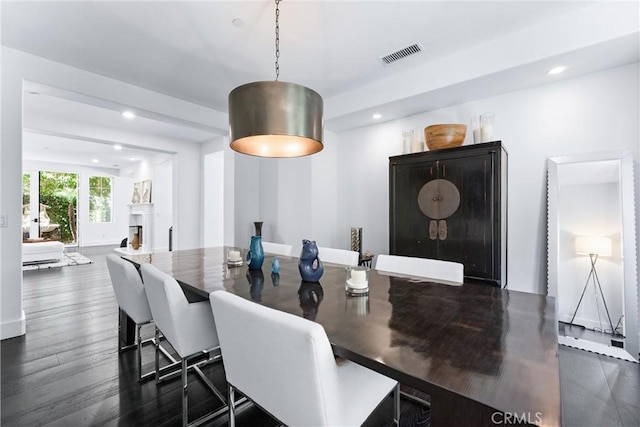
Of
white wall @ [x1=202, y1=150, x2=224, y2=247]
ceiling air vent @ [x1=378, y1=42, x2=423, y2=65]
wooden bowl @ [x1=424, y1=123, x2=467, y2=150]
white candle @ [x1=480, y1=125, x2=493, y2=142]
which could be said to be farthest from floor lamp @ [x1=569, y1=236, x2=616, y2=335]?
white wall @ [x1=202, y1=150, x2=224, y2=247]

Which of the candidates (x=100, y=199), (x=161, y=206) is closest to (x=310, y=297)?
(x=161, y=206)

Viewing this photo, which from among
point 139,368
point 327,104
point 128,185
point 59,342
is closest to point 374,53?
point 327,104

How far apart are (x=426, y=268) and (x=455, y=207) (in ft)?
3.73

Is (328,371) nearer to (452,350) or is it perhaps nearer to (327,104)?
(452,350)

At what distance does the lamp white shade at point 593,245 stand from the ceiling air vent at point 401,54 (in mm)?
2208

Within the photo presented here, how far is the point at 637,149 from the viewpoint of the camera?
2344mm

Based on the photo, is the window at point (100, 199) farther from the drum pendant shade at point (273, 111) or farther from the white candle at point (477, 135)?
the white candle at point (477, 135)

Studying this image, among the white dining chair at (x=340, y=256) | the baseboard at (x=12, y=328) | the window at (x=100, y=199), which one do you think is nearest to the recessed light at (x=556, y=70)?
the white dining chair at (x=340, y=256)

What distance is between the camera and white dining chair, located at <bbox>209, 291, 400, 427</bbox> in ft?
2.64

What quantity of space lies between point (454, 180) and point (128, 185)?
1022cm

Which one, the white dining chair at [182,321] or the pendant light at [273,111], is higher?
the pendant light at [273,111]

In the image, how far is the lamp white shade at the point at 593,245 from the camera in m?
2.38

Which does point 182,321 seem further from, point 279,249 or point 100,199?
point 100,199

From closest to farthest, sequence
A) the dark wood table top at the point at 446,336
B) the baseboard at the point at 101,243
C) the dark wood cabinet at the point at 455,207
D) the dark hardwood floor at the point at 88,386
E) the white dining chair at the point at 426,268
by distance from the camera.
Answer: the dark wood table top at the point at 446,336 → the dark hardwood floor at the point at 88,386 → the white dining chair at the point at 426,268 → the dark wood cabinet at the point at 455,207 → the baseboard at the point at 101,243
